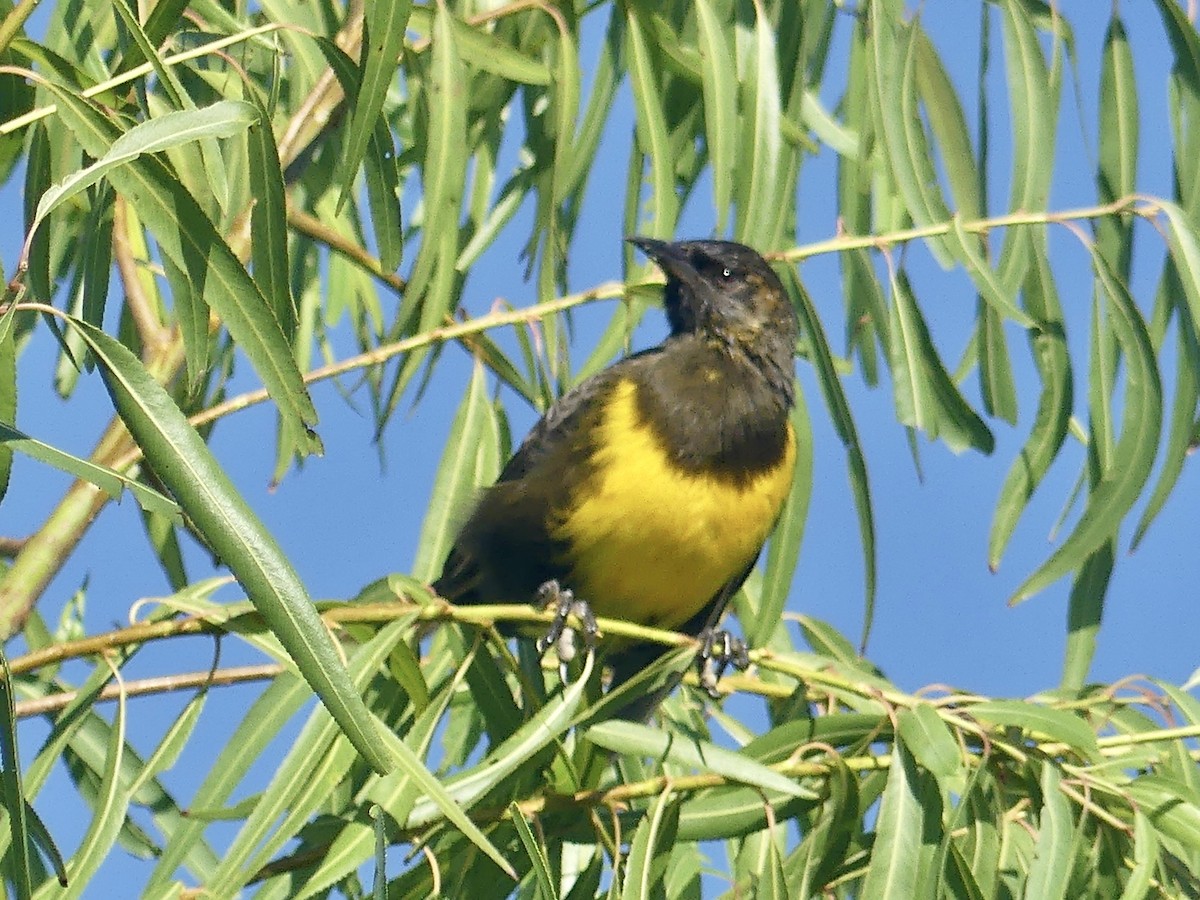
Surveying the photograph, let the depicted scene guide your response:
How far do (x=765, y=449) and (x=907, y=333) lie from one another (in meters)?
0.57

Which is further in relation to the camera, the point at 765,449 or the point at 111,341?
the point at 765,449

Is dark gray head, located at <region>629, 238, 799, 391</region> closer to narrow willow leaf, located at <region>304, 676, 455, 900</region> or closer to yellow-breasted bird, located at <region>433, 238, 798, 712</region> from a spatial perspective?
yellow-breasted bird, located at <region>433, 238, 798, 712</region>

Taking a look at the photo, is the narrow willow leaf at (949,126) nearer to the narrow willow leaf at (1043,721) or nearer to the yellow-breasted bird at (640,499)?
the yellow-breasted bird at (640,499)

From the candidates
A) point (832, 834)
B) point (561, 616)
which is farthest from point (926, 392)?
point (832, 834)

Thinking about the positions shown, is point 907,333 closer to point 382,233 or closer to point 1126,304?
point 1126,304

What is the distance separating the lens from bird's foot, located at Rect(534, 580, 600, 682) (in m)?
3.40

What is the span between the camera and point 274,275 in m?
2.44

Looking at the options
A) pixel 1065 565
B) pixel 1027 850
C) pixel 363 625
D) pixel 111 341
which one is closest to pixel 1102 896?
pixel 1027 850

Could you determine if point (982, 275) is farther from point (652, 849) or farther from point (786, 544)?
point (652, 849)

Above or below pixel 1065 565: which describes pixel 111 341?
above

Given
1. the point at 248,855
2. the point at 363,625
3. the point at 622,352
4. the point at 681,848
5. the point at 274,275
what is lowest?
the point at 681,848

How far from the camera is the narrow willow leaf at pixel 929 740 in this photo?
98.0 inches

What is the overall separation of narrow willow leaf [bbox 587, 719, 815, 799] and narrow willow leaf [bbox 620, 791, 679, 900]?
0.20ft

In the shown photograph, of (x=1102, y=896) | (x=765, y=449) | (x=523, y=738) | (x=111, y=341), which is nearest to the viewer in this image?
(x=111, y=341)
